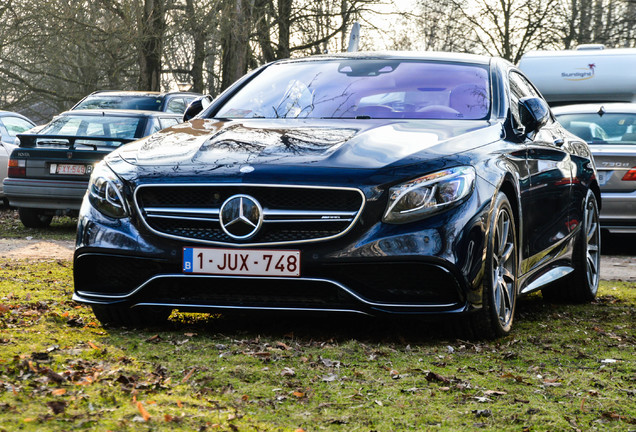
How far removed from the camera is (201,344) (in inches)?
202

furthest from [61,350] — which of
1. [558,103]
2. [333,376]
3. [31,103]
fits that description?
[31,103]

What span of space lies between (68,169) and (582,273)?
7.46 metres

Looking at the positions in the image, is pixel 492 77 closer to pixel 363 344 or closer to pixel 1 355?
pixel 363 344

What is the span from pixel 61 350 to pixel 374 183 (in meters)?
1.60

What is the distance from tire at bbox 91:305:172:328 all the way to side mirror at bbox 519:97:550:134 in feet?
7.98

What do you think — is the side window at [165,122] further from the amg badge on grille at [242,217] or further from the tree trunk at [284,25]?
the tree trunk at [284,25]

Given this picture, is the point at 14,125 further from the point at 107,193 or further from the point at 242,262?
→ the point at 242,262

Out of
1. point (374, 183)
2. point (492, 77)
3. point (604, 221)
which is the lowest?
point (604, 221)

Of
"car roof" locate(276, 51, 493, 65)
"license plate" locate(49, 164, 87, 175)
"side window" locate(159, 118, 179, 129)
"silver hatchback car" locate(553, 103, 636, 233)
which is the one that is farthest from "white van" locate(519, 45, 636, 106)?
"car roof" locate(276, 51, 493, 65)

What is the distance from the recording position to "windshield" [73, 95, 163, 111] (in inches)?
670

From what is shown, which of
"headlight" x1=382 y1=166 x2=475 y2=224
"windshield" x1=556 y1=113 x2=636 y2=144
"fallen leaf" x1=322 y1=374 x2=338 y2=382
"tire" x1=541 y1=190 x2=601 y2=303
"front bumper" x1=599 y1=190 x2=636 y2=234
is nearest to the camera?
"fallen leaf" x1=322 y1=374 x2=338 y2=382

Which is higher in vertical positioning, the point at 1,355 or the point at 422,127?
the point at 422,127

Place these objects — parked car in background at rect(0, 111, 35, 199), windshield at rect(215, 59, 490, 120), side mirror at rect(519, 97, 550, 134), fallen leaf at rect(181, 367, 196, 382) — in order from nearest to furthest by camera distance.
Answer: fallen leaf at rect(181, 367, 196, 382)
windshield at rect(215, 59, 490, 120)
side mirror at rect(519, 97, 550, 134)
parked car in background at rect(0, 111, 35, 199)

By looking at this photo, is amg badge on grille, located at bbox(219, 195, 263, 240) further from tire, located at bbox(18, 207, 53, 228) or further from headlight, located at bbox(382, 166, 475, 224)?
tire, located at bbox(18, 207, 53, 228)
